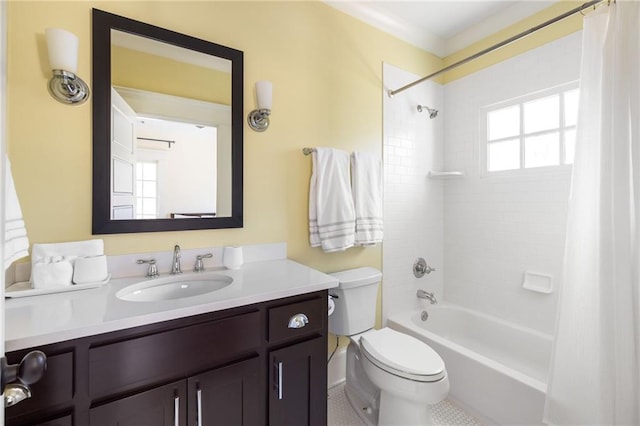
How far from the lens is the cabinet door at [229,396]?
97cm

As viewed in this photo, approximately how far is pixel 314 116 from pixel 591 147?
142 centimetres

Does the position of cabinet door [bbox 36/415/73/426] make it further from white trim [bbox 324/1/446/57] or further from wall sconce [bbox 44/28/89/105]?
white trim [bbox 324/1/446/57]

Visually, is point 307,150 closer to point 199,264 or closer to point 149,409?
point 199,264

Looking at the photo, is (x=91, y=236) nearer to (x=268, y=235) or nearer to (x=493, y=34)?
(x=268, y=235)

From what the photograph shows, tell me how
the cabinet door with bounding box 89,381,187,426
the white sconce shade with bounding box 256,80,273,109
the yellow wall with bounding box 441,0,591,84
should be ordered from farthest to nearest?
the yellow wall with bounding box 441,0,591,84, the white sconce shade with bounding box 256,80,273,109, the cabinet door with bounding box 89,381,187,426

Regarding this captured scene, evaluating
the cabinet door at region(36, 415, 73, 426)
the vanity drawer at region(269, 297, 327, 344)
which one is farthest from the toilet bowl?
the cabinet door at region(36, 415, 73, 426)

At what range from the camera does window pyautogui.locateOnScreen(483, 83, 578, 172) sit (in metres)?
1.90

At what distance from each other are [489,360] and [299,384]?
1.17 meters

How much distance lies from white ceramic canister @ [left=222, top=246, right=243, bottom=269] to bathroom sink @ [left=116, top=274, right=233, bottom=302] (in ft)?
0.36

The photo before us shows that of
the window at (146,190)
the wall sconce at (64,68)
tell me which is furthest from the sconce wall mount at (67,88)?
the window at (146,190)

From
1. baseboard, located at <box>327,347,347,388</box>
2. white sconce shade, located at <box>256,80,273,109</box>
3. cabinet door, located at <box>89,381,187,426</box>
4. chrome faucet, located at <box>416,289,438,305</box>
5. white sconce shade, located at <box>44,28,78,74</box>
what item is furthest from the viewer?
chrome faucet, located at <box>416,289,438,305</box>

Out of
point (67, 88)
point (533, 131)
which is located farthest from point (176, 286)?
point (533, 131)

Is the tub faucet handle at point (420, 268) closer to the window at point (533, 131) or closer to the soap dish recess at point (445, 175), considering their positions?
the soap dish recess at point (445, 175)

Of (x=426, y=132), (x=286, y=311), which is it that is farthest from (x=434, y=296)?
(x=286, y=311)
